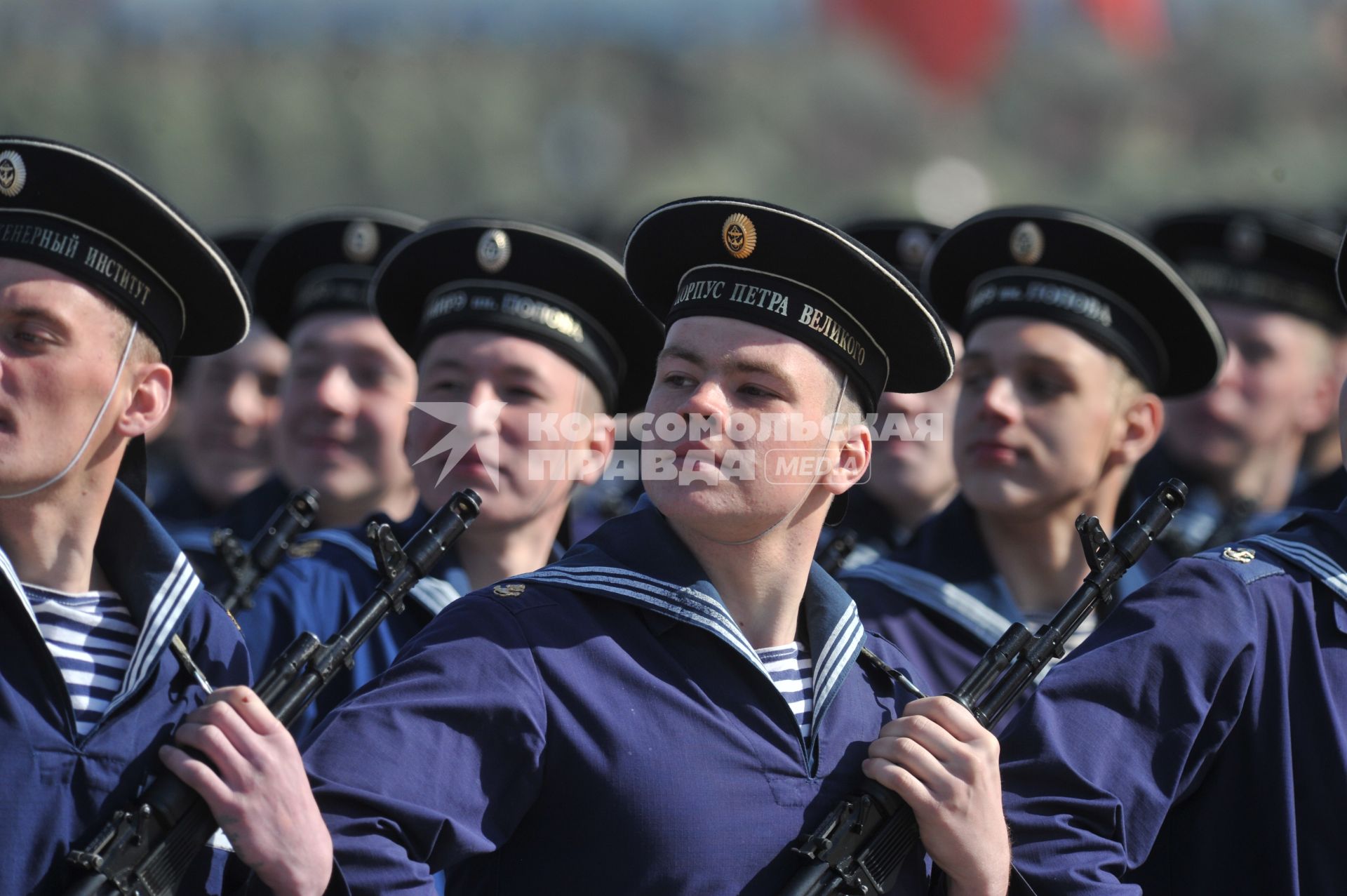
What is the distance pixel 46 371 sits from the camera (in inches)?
158

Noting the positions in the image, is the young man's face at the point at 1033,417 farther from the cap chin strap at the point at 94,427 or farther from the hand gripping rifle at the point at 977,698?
the cap chin strap at the point at 94,427

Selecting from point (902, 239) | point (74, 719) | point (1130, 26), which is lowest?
point (74, 719)

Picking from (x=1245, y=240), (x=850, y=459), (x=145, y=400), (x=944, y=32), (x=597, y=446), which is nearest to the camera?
(x=145, y=400)

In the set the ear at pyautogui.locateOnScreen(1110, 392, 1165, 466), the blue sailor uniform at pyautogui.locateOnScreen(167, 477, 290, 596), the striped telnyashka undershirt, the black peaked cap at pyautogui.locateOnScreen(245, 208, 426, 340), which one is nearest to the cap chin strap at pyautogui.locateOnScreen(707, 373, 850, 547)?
the striped telnyashka undershirt

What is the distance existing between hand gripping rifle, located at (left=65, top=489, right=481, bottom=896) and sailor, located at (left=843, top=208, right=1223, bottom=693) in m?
2.53

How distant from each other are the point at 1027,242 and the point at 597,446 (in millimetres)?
1573

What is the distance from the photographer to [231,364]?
866 cm

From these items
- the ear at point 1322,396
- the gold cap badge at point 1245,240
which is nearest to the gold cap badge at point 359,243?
the gold cap badge at point 1245,240

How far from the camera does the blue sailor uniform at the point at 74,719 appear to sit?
3.62 m

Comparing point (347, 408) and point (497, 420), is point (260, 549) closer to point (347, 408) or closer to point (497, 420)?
point (497, 420)

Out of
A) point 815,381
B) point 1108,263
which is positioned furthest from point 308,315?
point 815,381

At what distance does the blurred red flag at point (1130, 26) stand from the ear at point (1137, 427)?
163 feet

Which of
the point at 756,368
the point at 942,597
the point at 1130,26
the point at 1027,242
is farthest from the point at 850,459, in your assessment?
the point at 1130,26

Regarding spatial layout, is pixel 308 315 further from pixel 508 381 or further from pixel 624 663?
pixel 624 663
